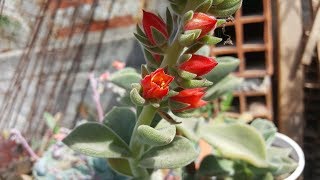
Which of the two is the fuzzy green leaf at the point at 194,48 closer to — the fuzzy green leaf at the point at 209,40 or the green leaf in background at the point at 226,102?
the fuzzy green leaf at the point at 209,40

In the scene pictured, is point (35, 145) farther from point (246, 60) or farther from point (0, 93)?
point (246, 60)

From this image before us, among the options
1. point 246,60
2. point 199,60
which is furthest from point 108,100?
point 199,60

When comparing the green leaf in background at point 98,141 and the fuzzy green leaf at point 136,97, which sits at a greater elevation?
the fuzzy green leaf at point 136,97

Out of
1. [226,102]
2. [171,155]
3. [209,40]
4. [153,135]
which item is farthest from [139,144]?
[226,102]

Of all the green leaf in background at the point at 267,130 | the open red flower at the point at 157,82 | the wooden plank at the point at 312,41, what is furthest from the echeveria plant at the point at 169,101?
the wooden plank at the point at 312,41

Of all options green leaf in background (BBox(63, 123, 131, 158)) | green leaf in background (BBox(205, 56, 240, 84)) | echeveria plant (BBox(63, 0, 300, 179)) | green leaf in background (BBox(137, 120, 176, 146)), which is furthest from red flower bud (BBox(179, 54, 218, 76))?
green leaf in background (BBox(205, 56, 240, 84))

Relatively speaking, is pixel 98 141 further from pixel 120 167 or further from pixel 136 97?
pixel 136 97
